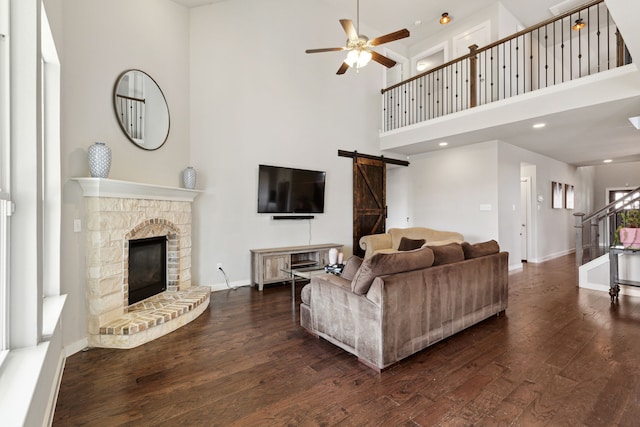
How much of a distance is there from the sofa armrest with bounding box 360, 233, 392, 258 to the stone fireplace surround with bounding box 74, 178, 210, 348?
3.18m

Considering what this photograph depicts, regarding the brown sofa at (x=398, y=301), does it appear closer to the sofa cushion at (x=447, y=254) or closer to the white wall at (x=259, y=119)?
the sofa cushion at (x=447, y=254)

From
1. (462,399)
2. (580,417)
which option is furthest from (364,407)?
(580,417)

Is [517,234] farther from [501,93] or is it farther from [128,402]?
[128,402]

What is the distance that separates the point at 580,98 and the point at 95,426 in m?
5.87

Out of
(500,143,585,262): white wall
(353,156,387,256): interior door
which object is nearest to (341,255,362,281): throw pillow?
(353,156,387,256): interior door

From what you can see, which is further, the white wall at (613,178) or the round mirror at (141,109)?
the white wall at (613,178)

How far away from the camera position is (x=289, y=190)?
17.1 feet

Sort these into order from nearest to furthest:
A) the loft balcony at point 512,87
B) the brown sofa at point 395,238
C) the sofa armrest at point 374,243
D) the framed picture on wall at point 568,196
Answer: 1. the loft balcony at point 512,87
2. the brown sofa at point 395,238
3. the sofa armrest at point 374,243
4. the framed picture on wall at point 568,196

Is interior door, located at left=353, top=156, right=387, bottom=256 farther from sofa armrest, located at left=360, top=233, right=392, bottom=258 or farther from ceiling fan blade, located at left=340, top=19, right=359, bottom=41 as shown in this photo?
ceiling fan blade, located at left=340, top=19, right=359, bottom=41

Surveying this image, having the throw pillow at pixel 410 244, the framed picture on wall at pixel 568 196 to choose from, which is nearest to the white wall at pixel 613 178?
the framed picture on wall at pixel 568 196

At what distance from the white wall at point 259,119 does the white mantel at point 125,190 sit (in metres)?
0.77

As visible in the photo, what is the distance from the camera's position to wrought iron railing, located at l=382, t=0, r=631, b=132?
18.6 feet

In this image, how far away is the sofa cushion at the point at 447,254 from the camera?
8.93ft

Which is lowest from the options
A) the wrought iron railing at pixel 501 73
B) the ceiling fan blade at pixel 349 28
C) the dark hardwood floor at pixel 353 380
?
the dark hardwood floor at pixel 353 380
